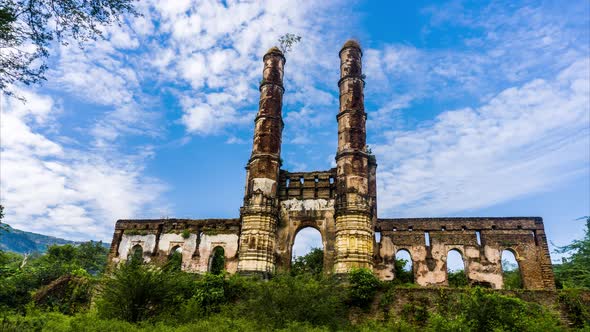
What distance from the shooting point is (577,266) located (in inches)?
955

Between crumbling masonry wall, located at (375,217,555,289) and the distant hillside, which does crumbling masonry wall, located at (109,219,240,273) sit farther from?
the distant hillside

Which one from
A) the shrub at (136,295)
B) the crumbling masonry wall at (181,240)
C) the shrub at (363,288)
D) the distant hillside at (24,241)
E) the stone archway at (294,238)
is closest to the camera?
the shrub at (136,295)

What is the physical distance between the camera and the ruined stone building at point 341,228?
20641mm

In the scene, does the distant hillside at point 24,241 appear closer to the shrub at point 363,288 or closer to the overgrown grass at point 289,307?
the overgrown grass at point 289,307

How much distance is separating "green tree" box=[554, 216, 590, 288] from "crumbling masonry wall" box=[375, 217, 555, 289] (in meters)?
2.38

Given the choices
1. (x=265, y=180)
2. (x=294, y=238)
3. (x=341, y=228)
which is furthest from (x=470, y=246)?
(x=265, y=180)

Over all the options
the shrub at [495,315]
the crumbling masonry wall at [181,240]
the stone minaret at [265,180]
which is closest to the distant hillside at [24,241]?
the crumbling masonry wall at [181,240]

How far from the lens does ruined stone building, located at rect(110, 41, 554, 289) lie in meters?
20.6

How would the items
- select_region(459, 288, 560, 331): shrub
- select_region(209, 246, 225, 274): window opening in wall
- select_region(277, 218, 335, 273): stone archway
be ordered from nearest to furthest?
select_region(459, 288, 560, 331): shrub < select_region(277, 218, 335, 273): stone archway < select_region(209, 246, 225, 274): window opening in wall

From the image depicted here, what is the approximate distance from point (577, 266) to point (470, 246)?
694 cm

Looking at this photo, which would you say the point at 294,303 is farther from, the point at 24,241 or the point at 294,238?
the point at 24,241

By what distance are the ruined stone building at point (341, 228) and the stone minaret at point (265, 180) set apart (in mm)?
50

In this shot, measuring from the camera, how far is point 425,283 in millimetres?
22406

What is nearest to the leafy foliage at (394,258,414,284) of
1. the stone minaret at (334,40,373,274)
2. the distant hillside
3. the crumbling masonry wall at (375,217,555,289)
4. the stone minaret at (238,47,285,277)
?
the crumbling masonry wall at (375,217,555,289)
